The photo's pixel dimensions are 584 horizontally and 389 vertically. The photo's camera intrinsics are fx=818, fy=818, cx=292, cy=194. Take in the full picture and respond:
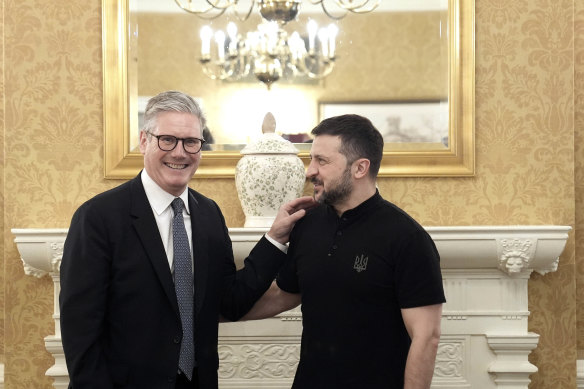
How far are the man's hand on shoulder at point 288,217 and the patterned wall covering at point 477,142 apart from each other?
1041mm

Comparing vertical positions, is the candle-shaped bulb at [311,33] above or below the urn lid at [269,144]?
above

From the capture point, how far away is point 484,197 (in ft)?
11.1

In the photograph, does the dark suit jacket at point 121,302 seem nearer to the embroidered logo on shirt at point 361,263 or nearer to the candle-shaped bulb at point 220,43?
the embroidered logo on shirt at point 361,263

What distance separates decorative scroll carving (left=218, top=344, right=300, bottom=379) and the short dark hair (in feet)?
4.33

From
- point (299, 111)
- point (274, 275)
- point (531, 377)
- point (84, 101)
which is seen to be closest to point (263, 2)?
point (299, 111)

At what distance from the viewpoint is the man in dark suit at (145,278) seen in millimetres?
2053

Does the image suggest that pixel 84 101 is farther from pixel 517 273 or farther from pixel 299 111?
pixel 517 273

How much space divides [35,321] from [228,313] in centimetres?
135

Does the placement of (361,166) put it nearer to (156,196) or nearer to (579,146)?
(156,196)

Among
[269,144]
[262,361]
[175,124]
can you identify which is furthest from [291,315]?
[175,124]

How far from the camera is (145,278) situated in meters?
2.11

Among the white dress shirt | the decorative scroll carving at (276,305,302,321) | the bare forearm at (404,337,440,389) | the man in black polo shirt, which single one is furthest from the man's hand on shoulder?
the decorative scroll carving at (276,305,302,321)

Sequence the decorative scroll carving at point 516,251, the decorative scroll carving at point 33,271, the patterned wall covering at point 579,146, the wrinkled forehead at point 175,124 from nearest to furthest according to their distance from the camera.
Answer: the wrinkled forehead at point 175,124 < the decorative scroll carving at point 516,251 < the decorative scroll carving at point 33,271 < the patterned wall covering at point 579,146

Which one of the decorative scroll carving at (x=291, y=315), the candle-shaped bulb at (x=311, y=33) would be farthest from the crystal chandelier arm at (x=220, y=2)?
the decorative scroll carving at (x=291, y=315)
